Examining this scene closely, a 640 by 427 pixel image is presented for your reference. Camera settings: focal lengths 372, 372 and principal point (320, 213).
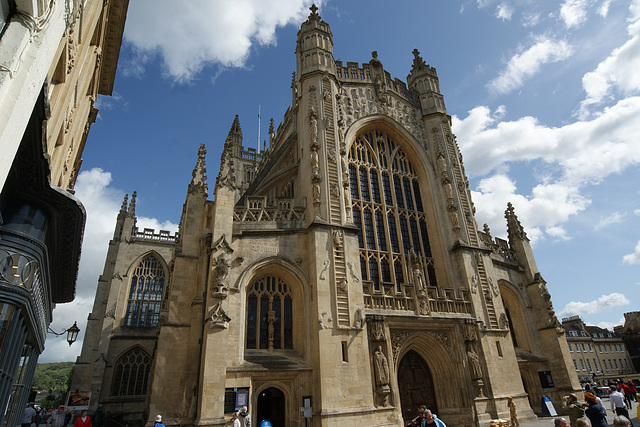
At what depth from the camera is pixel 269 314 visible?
14805mm

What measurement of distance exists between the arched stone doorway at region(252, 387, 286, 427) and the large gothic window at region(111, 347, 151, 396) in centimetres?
1703

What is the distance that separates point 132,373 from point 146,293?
20.3 feet

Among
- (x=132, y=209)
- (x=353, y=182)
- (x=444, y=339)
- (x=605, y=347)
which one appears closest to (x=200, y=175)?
(x=353, y=182)

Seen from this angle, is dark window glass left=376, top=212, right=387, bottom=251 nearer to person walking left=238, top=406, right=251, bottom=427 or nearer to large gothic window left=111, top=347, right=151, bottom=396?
person walking left=238, top=406, right=251, bottom=427

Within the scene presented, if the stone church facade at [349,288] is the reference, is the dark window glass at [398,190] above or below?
A: above

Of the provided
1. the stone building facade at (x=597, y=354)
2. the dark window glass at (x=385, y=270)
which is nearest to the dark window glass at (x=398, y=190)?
the dark window glass at (x=385, y=270)

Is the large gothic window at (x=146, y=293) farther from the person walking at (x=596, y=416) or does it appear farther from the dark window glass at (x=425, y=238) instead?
the person walking at (x=596, y=416)

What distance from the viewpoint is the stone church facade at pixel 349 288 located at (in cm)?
1345

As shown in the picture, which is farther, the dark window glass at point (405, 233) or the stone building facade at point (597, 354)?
the stone building facade at point (597, 354)

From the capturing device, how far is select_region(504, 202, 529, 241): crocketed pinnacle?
24.1m

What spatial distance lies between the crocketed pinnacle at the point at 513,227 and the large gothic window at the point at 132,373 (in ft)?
89.5

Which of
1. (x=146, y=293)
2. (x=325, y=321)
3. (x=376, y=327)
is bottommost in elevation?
(x=376, y=327)

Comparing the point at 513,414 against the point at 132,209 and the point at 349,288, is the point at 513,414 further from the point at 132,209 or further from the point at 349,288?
the point at 132,209

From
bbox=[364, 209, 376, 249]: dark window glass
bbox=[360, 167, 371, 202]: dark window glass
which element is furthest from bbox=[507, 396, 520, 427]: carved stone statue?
bbox=[360, 167, 371, 202]: dark window glass
